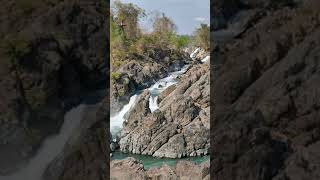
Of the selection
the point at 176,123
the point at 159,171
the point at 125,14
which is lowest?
the point at 159,171

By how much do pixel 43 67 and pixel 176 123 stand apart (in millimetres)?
1038

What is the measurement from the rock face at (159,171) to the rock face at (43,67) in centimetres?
54

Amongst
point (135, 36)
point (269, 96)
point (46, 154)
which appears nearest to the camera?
point (269, 96)

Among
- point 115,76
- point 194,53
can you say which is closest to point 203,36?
point 194,53

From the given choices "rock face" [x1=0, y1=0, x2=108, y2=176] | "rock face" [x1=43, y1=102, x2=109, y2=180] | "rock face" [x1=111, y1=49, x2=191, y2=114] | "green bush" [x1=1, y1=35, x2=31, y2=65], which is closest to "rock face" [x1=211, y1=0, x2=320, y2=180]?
"rock face" [x1=111, y1=49, x2=191, y2=114]

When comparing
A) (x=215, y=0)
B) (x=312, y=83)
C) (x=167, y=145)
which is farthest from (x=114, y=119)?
(x=312, y=83)

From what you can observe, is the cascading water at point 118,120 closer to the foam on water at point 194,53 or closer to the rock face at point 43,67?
the rock face at point 43,67

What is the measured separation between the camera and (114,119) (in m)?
3.35

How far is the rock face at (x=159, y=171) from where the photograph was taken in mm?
3318

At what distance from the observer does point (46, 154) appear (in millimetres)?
3195

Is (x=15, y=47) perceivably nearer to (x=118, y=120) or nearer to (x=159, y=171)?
(x=118, y=120)

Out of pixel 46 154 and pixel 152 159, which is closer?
pixel 46 154

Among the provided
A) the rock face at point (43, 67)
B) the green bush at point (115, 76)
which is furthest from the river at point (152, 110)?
the rock face at point (43, 67)

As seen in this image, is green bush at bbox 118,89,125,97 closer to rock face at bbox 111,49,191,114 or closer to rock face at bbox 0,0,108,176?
rock face at bbox 111,49,191,114
